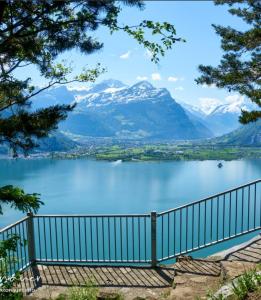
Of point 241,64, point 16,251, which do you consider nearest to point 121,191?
point 241,64

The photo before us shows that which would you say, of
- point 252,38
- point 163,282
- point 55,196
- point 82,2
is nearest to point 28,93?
point 82,2

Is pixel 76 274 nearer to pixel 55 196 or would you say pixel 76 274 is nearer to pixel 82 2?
pixel 82 2

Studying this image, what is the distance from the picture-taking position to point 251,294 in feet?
14.5

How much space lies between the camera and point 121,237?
26.2ft

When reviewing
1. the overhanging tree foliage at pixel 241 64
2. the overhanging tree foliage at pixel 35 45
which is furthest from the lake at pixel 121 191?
the overhanging tree foliage at pixel 35 45

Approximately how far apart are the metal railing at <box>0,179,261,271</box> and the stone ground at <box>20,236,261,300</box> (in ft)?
1.01

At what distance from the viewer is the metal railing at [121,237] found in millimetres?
7656

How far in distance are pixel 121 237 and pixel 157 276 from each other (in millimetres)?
1241

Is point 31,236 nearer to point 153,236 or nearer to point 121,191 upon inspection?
point 153,236

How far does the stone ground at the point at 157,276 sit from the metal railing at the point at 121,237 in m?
0.31

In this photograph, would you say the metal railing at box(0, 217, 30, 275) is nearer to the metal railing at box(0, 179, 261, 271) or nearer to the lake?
the metal railing at box(0, 179, 261, 271)

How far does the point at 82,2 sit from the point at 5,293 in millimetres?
3886

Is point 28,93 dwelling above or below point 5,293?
above

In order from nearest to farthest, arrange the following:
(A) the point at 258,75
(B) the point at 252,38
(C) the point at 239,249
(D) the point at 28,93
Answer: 1. (D) the point at 28,93
2. (C) the point at 239,249
3. (B) the point at 252,38
4. (A) the point at 258,75
